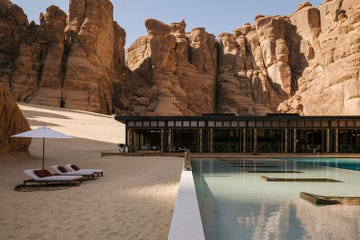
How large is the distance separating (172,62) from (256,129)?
3844 cm

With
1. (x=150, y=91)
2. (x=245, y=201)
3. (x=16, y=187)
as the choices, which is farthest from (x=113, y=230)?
(x=150, y=91)

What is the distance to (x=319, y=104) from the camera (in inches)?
1907

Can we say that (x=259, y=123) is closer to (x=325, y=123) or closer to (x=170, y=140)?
(x=325, y=123)

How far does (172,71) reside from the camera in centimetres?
6081

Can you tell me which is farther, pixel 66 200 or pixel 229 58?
pixel 229 58

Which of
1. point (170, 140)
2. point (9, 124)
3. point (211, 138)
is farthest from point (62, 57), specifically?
point (9, 124)

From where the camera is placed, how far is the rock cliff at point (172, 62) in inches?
2148

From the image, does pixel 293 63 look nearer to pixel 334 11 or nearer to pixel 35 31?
pixel 334 11

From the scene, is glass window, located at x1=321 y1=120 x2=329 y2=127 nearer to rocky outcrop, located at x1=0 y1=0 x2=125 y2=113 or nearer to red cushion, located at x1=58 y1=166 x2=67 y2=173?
red cushion, located at x1=58 y1=166 x2=67 y2=173

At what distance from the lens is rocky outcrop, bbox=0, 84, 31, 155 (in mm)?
15281

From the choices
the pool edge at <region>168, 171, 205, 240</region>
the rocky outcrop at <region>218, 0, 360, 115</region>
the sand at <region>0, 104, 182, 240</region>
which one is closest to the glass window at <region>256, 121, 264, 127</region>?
the sand at <region>0, 104, 182, 240</region>

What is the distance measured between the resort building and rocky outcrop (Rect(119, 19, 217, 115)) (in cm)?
2905

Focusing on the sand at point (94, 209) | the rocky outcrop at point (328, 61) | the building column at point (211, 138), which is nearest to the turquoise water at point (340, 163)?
the building column at point (211, 138)

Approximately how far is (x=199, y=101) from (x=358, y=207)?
55.6m
